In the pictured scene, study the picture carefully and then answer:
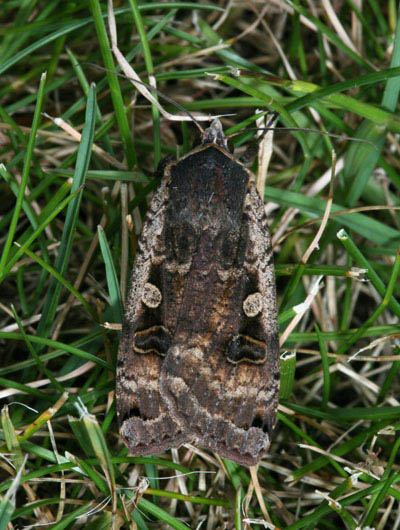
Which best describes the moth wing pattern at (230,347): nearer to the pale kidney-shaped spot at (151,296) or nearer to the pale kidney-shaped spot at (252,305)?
the pale kidney-shaped spot at (252,305)

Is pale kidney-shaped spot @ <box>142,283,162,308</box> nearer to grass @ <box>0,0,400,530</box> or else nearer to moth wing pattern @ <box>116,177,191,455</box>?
moth wing pattern @ <box>116,177,191,455</box>

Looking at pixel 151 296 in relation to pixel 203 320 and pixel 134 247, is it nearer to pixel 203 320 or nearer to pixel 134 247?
pixel 203 320

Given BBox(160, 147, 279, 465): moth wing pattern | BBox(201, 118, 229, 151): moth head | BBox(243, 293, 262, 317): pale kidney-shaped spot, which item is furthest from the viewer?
BBox(201, 118, 229, 151): moth head

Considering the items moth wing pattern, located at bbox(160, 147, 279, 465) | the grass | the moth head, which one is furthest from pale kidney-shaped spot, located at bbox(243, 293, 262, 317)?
the moth head

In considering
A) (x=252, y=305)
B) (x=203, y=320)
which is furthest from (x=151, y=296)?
(x=252, y=305)

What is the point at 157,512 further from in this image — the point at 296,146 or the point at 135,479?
the point at 296,146

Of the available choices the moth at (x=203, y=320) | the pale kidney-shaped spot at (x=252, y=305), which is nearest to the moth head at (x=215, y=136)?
the moth at (x=203, y=320)
